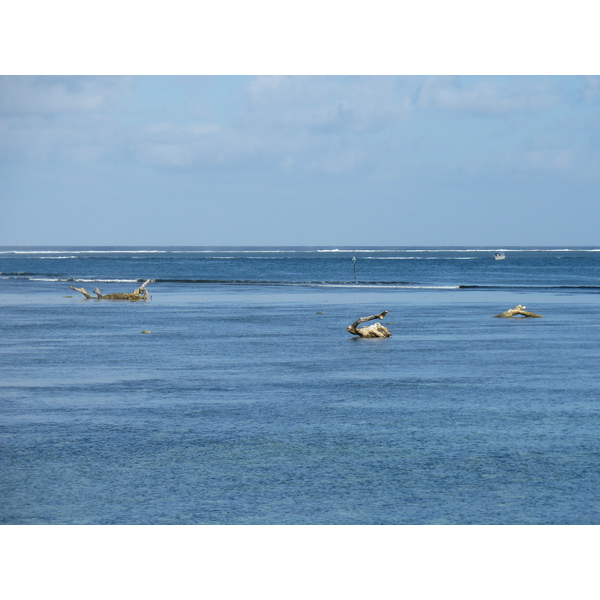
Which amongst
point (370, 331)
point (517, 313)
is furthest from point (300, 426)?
point (517, 313)

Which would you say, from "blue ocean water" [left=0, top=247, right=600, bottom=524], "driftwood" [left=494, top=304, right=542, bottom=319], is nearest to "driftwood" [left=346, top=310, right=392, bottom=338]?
"blue ocean water" [left=0, top=247, right=600, bottom=524]

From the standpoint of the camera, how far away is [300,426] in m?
13.9

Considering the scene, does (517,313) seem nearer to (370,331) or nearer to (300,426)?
(370,331)

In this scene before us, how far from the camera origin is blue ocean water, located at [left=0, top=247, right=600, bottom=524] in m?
9.91

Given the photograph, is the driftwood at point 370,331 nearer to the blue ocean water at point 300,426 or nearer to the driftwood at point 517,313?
the blue ocean water at point 300,426

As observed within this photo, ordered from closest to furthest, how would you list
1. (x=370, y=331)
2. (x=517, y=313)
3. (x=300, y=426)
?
1. (x=300, y=426)
2. (x=370, y=331)
3. (x=517, y=313)

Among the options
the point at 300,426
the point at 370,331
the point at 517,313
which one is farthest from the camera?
the point at 517,313

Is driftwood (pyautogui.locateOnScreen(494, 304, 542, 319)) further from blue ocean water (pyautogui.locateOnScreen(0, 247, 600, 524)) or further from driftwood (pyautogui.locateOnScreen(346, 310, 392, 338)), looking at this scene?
driftwood (pyautogui.locateOnScreen(346, 310, 392, 338))

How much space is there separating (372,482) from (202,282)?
6202cm

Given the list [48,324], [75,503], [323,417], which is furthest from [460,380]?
[48,324]

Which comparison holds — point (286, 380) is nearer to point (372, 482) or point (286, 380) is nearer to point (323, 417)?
point (323, 417)

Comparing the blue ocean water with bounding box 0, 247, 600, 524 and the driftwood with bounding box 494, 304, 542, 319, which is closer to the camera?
the blue ocean water with bounding box 0, 247, 600, 524

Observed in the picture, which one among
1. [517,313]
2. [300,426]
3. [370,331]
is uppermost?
[517,313]

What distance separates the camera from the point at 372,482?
1072 cm
